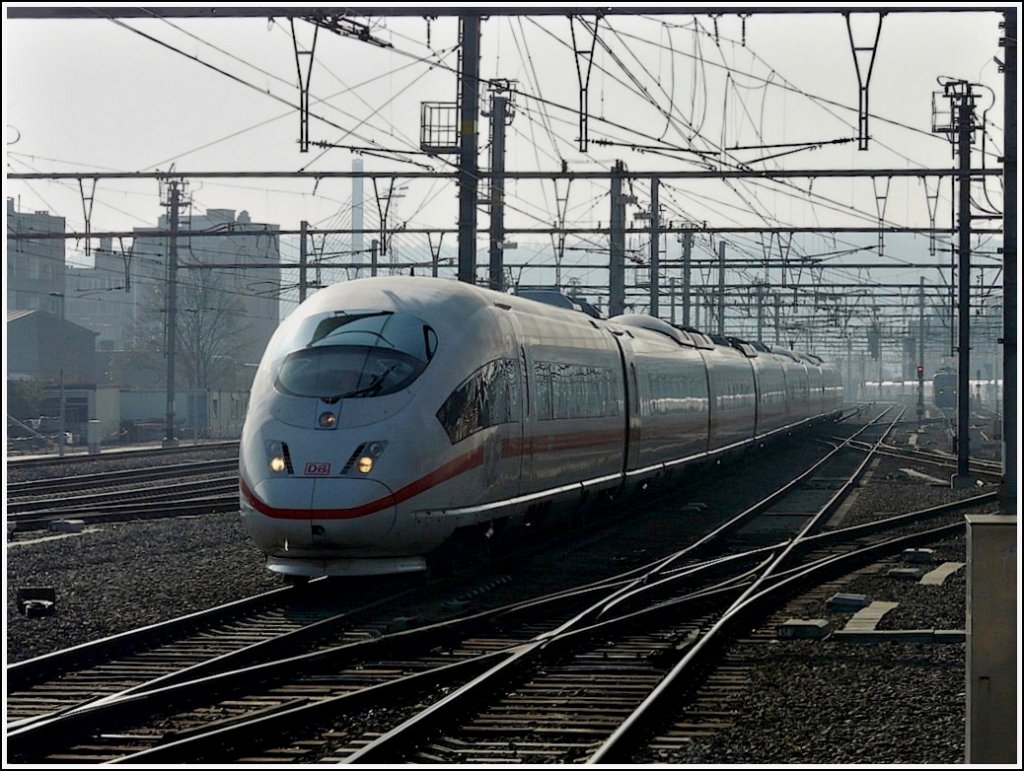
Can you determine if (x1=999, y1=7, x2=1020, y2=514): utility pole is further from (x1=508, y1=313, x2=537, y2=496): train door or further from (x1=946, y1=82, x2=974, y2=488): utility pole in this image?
(x1=946, y1=82, x2=974, y2=488): utility pole

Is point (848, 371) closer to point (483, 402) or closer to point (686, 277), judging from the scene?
point (686, 277)

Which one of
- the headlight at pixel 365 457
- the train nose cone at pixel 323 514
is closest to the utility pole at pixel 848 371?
the headlight at pixel 365 457

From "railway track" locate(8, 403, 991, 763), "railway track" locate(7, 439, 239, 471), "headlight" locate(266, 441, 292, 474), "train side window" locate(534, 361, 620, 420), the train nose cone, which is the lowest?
"railway track" locate(7, 439, 239, 471)

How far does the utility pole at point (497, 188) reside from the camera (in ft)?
83.3

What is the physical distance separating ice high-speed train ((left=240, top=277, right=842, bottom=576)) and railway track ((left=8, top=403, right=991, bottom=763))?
40.2 inches

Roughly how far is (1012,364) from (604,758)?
1188 cm

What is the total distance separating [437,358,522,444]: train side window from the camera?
43.4ft

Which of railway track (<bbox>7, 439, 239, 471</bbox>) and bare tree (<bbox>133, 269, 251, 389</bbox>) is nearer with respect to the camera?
railway track (<bbox>7, 439, 239, 471</bbox>)

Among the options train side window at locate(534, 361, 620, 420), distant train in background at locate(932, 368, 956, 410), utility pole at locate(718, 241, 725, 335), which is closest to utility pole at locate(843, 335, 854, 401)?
distant train in background at locate(932, 368, 956, 410)

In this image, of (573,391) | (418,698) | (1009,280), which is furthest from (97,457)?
(418,698)

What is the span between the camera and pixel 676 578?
562 inches

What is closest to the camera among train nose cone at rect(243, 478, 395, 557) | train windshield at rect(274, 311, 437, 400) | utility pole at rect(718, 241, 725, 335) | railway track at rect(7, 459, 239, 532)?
train nose cone at rect(243, 478, 395, 557)

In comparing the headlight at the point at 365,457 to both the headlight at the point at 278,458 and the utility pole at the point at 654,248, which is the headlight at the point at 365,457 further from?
the utility pole at the point at 654,248

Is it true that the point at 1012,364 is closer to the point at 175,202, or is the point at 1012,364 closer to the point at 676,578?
the point at 676,578
